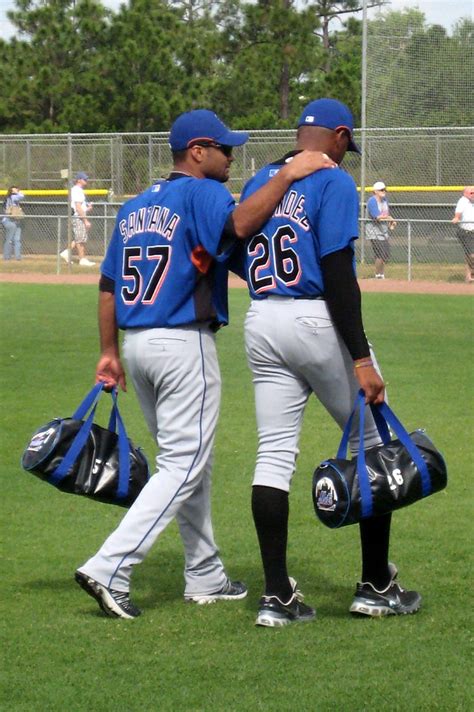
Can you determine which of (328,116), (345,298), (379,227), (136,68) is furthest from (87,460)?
(136,68)

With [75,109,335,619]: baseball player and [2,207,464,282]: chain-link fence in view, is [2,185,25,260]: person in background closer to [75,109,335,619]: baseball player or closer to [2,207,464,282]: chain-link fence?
[2,207,464,282]: chain-link fence

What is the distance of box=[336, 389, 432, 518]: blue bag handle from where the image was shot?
4637mm

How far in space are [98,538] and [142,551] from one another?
1.40m

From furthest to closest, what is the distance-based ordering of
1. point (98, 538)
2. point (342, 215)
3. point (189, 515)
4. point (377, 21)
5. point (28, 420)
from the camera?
point (377, 21) → point (28, 420) → point (98, 538) → point (189, 515) → point (342, 215)

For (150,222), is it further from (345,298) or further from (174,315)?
(345,298)

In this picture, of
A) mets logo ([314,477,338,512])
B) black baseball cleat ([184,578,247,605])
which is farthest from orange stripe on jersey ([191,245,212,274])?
black baseball cleat ([184,578,247,605])

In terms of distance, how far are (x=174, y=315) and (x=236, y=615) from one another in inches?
46.5

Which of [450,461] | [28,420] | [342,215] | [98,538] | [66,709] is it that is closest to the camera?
[66,709]

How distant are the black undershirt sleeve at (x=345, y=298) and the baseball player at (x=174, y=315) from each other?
14.6 inches

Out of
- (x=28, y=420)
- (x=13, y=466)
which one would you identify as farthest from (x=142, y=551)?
(x=28, y=420)

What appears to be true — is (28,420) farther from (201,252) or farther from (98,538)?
(201,252)

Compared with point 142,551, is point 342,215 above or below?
above

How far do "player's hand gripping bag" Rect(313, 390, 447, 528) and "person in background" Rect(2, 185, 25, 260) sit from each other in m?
23.2

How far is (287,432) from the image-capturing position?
483 centimetres
